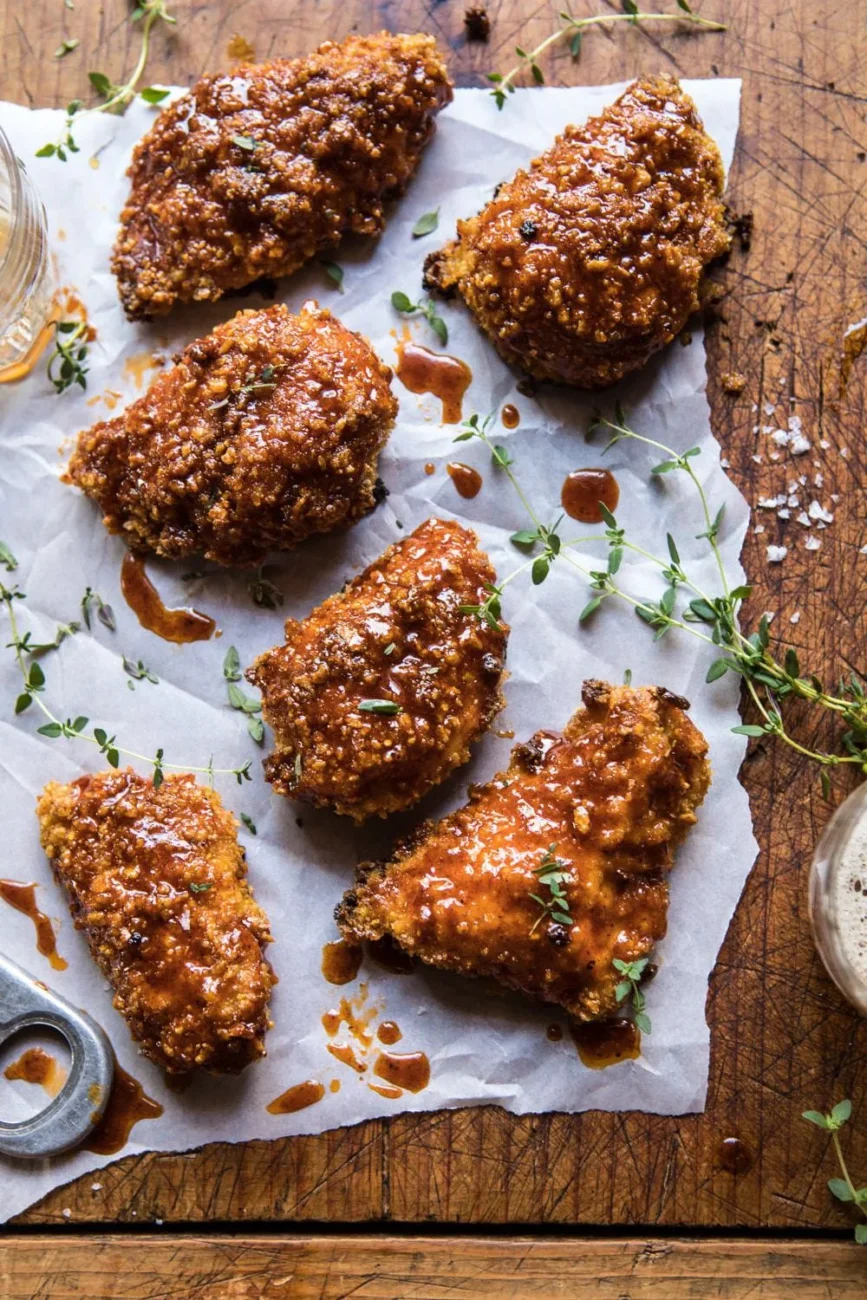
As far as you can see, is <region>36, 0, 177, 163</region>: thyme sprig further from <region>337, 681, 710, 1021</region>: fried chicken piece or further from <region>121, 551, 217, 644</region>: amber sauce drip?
<region>337, 681, 710, 1021</region>: fried chicken piece

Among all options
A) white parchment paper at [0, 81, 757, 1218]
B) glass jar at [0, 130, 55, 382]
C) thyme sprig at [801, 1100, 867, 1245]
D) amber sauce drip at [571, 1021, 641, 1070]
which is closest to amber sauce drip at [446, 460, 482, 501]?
white parchment paper at [0, 81, 757, 1218]

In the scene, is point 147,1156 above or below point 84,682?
below

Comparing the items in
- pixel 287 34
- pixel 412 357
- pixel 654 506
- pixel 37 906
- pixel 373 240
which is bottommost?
pixel 37 906

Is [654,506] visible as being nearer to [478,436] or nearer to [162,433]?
[478,436]

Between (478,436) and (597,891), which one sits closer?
(597,891)

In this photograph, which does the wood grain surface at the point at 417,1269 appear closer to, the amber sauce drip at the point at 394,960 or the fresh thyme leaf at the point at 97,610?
the amber sauce drip at the point at 394,960

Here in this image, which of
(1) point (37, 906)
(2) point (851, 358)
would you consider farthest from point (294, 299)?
(1) point (37, 906)

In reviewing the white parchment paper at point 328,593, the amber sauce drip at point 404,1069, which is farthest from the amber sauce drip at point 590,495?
the amber sauce drip at point 404,1069
